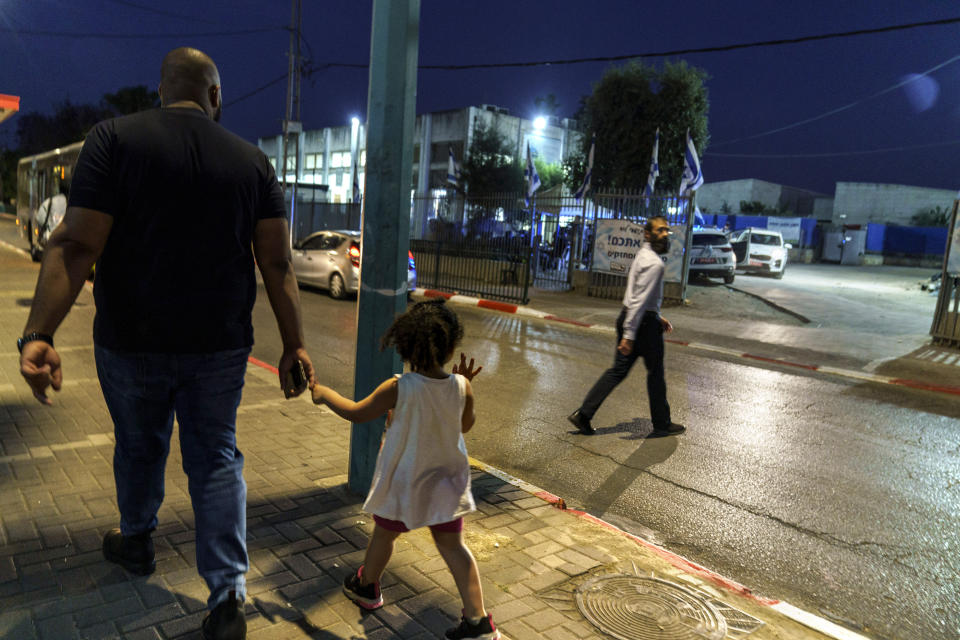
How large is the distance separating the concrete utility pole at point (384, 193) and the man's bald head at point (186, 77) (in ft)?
4.03

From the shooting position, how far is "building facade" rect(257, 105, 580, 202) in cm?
4709

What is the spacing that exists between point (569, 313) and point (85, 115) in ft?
200

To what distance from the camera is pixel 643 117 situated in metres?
29.1

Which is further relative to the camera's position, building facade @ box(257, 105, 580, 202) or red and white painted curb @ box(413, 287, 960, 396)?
building facade @ box(257, 105, 580, 202)

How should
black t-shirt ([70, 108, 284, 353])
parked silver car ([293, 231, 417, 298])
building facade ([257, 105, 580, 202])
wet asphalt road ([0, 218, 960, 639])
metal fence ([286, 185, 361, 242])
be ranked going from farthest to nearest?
building facade ([257, 105, 580, 202])
metal fence ([286, 185, 361, 242])
parked silver car ([293, 231, 417, 298])
wet asphalt road ([0, 218, 960, 639])
black t-shirt ([70, 108, 284, 353])

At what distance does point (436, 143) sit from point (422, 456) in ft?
159

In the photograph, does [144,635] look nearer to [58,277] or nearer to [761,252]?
[58,277]

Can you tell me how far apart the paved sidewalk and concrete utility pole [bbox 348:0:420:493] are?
66 centimetres

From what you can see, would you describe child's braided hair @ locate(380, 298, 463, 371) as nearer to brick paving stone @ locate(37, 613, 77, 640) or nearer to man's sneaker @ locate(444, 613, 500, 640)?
man's sneaker @ locate(444, 613, 500, 640)

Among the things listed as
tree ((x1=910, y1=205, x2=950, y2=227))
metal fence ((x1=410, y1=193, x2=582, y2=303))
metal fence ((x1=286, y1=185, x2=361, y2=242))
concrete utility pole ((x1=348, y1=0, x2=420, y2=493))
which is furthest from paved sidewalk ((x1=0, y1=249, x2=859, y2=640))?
tree ((x1=910, y1=205, x2=950, y2=227))

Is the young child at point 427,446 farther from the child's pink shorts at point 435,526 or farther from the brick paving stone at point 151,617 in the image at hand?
the brick paving stone at point 151,617

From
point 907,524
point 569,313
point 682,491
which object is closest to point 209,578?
point 682,491

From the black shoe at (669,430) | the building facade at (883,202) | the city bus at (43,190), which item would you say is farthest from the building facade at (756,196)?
the black shoe at (669,430)

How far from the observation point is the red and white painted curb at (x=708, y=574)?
307 centimetres
